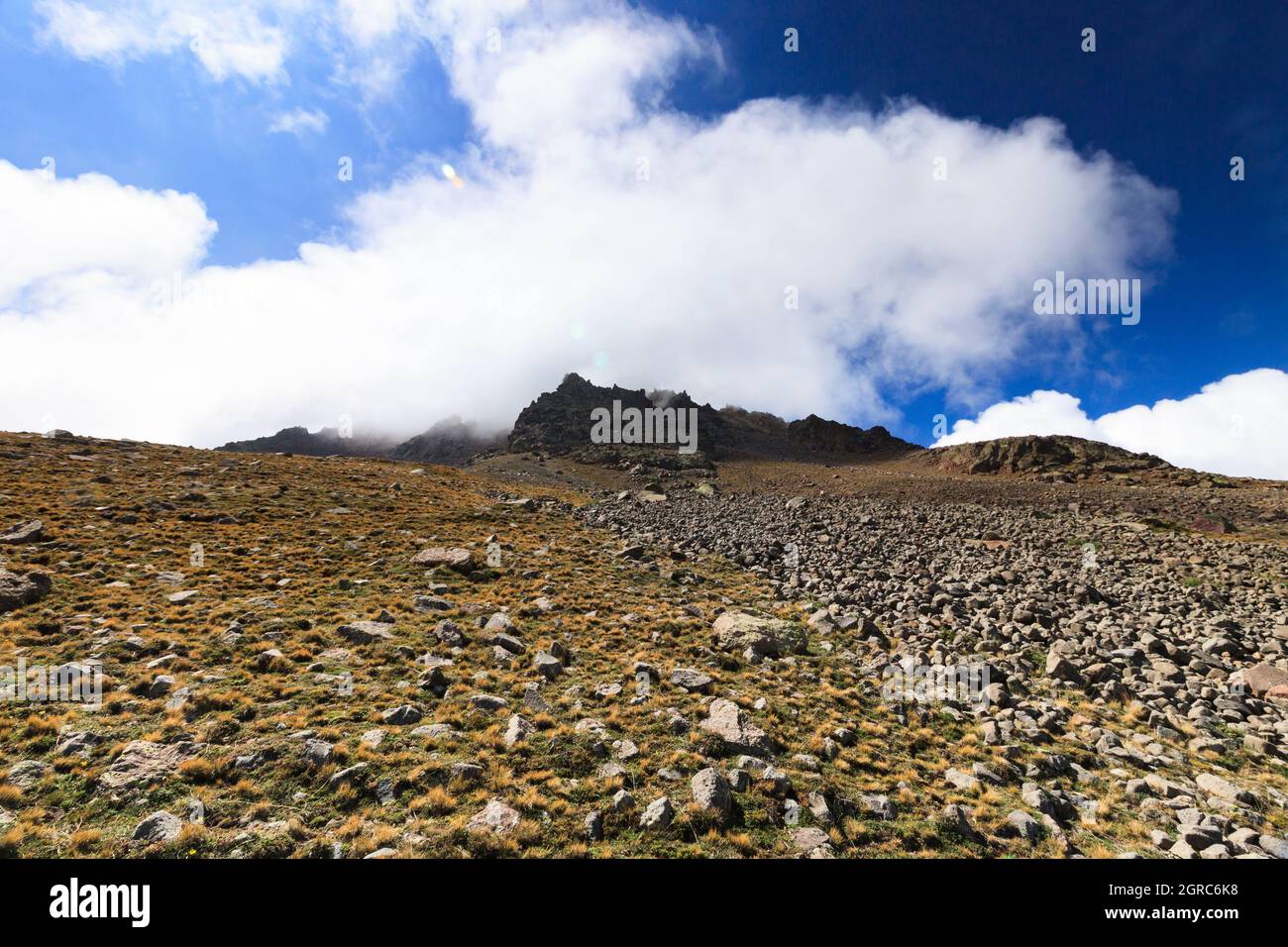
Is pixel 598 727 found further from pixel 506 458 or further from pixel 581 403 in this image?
pixel 581 403

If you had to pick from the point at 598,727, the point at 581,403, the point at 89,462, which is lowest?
the point at 598,727

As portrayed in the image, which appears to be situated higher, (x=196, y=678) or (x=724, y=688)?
(x=196, y=678)

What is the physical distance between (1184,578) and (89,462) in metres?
58.7

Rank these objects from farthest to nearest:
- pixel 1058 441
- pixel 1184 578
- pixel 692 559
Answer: pixel 1058 441, pixel 692 559, pixel 1184 578

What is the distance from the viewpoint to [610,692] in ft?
30.9
